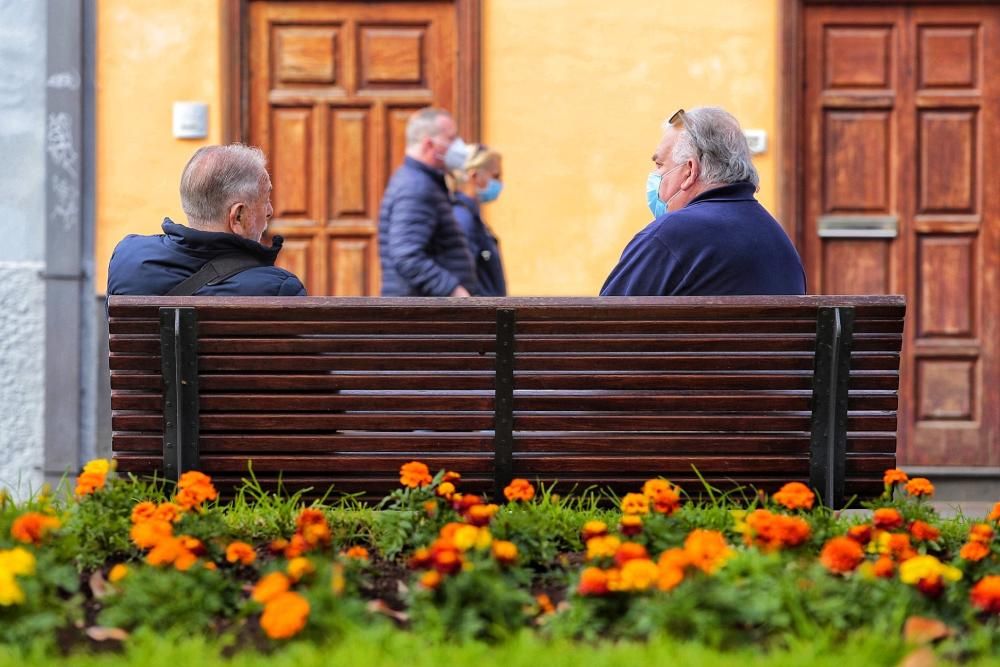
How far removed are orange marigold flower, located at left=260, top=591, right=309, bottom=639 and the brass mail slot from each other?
6286 millimetres

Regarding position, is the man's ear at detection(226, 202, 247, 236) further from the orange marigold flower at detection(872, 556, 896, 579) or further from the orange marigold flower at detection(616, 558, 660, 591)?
the orange marigold flower at detection(872, 556, 896, 579)

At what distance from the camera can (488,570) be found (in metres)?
3.35

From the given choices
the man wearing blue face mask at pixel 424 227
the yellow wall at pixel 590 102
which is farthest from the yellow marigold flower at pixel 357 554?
the yellow wall at pixel 590 102

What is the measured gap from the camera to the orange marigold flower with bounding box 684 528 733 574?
329 cm

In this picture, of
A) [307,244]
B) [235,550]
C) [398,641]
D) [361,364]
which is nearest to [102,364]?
[307,244]

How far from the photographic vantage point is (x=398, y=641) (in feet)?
10.0

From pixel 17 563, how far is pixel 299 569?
53cm

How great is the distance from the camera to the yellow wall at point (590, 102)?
8.91 meters

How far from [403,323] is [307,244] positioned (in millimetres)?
5044

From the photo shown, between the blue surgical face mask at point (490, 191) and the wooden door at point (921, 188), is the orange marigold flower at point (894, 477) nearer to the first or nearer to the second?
the blue surgical face mask at point (490, 191)

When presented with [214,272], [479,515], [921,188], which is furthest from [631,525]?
[921,188]

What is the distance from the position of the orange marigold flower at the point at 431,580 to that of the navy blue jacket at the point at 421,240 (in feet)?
14.0

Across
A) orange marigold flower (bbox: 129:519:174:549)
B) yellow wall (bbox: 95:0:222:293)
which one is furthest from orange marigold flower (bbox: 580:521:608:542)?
yellow wall (bbox: 95:0:222:293)

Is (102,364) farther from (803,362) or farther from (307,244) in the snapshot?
(803,362)
